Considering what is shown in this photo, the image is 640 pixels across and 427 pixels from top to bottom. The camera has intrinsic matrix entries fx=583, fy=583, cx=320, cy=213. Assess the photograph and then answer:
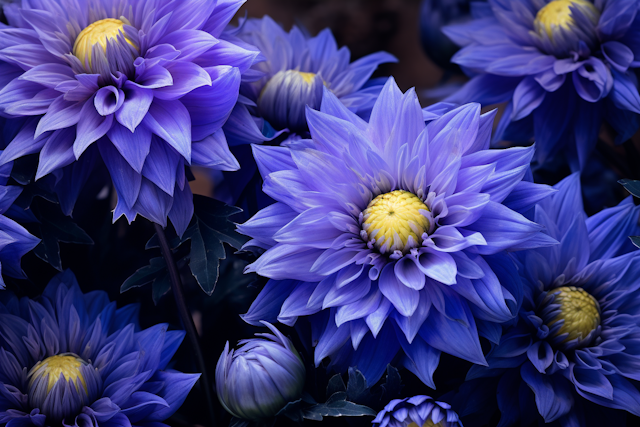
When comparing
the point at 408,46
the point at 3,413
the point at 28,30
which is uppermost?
the point at 28,30

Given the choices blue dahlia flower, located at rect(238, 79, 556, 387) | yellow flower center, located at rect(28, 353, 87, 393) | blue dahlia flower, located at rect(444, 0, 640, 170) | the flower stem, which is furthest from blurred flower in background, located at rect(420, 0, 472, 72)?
yellow flower center, located at rect(28, 353, 87, 393)

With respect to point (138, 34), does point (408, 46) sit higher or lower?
lower

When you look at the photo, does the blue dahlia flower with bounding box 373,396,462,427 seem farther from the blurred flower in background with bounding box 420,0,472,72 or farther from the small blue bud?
the blurred flower in background with bounding box 420,0,472,72

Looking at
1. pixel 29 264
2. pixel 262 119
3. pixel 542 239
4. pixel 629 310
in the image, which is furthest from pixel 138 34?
pixel 629 310

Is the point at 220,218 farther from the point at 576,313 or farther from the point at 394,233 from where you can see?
the point at 576,313

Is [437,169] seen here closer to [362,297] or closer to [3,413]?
[362,297]

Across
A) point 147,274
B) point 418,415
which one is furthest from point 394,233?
point 147,274

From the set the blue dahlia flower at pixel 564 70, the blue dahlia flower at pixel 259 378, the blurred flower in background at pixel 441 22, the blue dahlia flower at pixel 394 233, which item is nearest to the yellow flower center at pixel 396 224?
the blue dahlia flower at pixel 394 233
